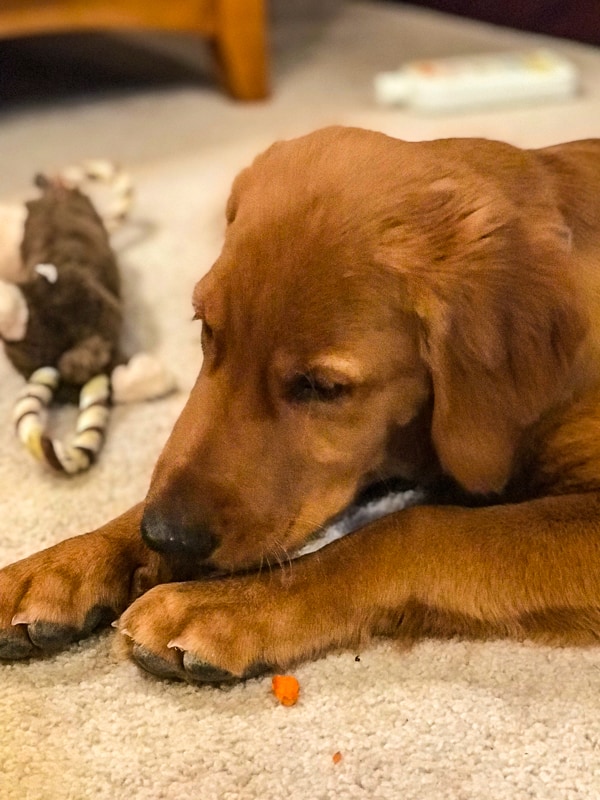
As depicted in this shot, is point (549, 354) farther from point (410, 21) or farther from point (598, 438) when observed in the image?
point (410, 21)

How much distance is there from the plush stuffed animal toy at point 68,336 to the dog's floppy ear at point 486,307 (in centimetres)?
76

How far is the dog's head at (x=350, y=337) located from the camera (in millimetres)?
1223

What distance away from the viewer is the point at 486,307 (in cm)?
124

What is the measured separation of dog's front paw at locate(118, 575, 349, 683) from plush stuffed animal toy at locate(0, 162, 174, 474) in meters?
0.52

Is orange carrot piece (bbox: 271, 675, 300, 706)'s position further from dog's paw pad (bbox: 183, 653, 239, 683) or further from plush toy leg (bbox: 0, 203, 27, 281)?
plush toy leg (bbox: 0, 203, 27, 281)

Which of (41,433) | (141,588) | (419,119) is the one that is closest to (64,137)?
(419,119)

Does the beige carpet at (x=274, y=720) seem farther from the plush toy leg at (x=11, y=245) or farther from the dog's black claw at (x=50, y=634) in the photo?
the plush toy leg at (x=11, y=245)

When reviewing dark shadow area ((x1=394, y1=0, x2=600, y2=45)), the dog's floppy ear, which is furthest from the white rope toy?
dark shadow area ((x1=394, y1=0, x2=600, y2=45))

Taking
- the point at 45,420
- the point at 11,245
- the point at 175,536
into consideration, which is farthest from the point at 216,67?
the point at 175,536

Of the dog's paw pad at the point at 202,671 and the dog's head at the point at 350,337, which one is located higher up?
the dog's head at the point at 350,337

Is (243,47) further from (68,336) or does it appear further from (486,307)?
(486,307)

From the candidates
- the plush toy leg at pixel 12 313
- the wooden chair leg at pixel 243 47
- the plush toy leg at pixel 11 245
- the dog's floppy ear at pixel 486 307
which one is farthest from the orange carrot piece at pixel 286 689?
the wooden chair leg at pixel 243 47

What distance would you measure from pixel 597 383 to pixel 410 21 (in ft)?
13.4

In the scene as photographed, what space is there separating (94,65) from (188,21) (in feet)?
3.30
